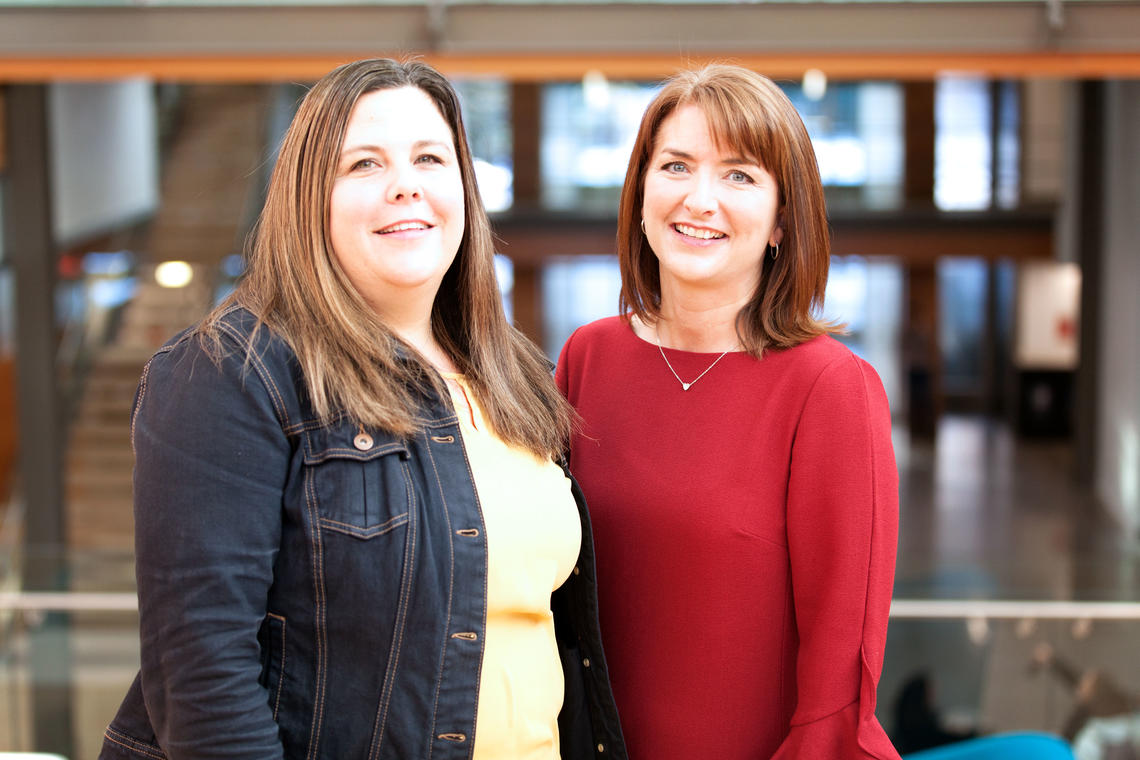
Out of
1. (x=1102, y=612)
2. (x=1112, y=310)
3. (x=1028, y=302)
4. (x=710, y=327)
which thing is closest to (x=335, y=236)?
(x=710, y=327)

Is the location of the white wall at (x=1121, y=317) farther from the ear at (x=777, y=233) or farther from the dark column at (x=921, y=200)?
the ear at (x=777, y=233)

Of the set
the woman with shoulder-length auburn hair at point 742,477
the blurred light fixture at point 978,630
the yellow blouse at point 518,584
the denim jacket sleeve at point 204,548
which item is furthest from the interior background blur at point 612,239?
the denim jacket sleeve at point 204,548

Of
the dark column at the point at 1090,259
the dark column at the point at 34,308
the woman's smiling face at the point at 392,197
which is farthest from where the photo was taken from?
the dark column at the point at 1090,259

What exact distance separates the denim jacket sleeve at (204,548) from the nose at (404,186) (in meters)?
0.33

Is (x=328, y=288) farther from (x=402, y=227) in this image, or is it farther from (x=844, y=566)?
(x=844, y=566)

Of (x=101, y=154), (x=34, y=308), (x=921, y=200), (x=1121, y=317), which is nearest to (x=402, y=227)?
(x=34, y=308)

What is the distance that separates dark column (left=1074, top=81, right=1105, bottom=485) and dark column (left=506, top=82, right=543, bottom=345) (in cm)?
761

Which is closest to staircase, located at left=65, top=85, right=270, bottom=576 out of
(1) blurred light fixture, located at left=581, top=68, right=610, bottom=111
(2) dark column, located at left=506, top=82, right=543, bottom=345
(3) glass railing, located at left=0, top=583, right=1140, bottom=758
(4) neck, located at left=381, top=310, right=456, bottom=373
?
(3) glass railing, located at left=0, top=583, right=1140, bottom=758

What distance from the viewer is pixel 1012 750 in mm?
2775

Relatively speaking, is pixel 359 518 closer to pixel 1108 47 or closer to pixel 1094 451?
pixel 1108 47

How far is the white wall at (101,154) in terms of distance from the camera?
336 inches

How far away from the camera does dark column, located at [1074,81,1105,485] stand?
10.2 m

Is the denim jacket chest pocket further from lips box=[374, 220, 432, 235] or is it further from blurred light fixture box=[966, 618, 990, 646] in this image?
blurred light fixture box=[966, 618, 990, 646]

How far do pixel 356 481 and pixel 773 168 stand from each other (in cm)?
82
